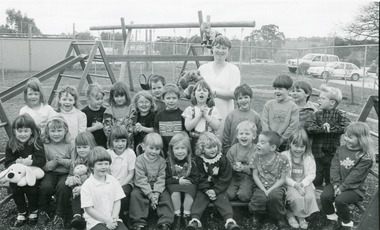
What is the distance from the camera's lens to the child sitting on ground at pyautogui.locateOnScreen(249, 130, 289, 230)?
397cm

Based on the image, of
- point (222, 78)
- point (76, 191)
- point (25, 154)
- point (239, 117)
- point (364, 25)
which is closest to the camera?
point (76, 191)

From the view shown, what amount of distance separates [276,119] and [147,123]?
1.41 metres

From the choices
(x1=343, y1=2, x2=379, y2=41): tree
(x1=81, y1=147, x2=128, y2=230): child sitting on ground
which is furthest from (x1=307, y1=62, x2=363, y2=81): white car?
(x1=81, y1=147, x2=128, y2=230): child sitting on ground

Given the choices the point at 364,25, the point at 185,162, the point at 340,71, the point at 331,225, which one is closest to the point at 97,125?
the point at 185,162

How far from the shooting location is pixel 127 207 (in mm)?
3965

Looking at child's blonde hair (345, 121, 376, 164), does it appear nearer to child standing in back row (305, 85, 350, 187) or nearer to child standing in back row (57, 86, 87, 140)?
child standing in back row (305, 85, 350, 187)

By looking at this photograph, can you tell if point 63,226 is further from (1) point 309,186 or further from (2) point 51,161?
(1) point 309,186

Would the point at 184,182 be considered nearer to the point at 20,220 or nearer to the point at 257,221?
the point at 257,221

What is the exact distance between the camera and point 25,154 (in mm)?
4027

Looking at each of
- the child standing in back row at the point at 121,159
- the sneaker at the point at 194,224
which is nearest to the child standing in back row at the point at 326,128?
the sneaker at the point at 194,224

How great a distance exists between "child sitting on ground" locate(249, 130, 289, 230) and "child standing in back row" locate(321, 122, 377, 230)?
0.42 metres

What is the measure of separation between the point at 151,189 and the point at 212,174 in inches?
24.2

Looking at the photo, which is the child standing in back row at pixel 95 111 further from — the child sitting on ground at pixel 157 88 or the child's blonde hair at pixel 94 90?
the child sitting on ground at pixel 157 88

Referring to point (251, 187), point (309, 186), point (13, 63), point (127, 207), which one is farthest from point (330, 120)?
point (13, 63)
